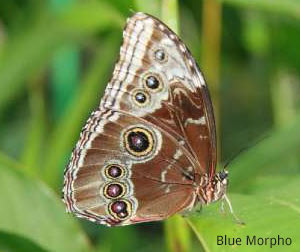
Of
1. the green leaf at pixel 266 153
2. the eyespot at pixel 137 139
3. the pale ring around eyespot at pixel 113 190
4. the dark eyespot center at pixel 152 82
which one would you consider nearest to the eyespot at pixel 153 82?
the dark eyespot center at pixel 152 82

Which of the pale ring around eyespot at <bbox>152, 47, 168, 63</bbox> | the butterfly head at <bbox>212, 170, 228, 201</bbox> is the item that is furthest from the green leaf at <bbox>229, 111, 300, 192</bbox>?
the pale ring around eyespot at <bbox>152, 47, 168, 63</bbox>

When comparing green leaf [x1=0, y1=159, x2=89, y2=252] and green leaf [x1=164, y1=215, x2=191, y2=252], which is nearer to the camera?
green leaf [x1=164, y1=215, x2=191, y2=252]

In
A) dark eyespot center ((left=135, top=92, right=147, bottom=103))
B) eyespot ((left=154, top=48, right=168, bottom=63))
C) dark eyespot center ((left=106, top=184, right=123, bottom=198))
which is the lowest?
dark eyespot center ((left=106, top=184, right=123, bottom=198))

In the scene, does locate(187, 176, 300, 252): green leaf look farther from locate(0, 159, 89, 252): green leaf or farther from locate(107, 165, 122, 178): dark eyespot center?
locate(0, 159, 89, 252): green leaf

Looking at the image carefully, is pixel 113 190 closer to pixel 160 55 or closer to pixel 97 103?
pixel 160 55

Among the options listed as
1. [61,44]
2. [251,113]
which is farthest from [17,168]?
[251,113]

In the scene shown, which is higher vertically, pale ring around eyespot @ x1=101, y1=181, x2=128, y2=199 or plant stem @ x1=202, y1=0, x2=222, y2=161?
plant stem @ x1=202, y1=0, x2=222, y2=161

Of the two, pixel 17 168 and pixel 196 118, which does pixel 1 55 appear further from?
pixel 196 118

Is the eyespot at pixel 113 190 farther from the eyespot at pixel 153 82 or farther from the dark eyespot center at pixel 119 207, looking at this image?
the eyespot at pixel 153 82
